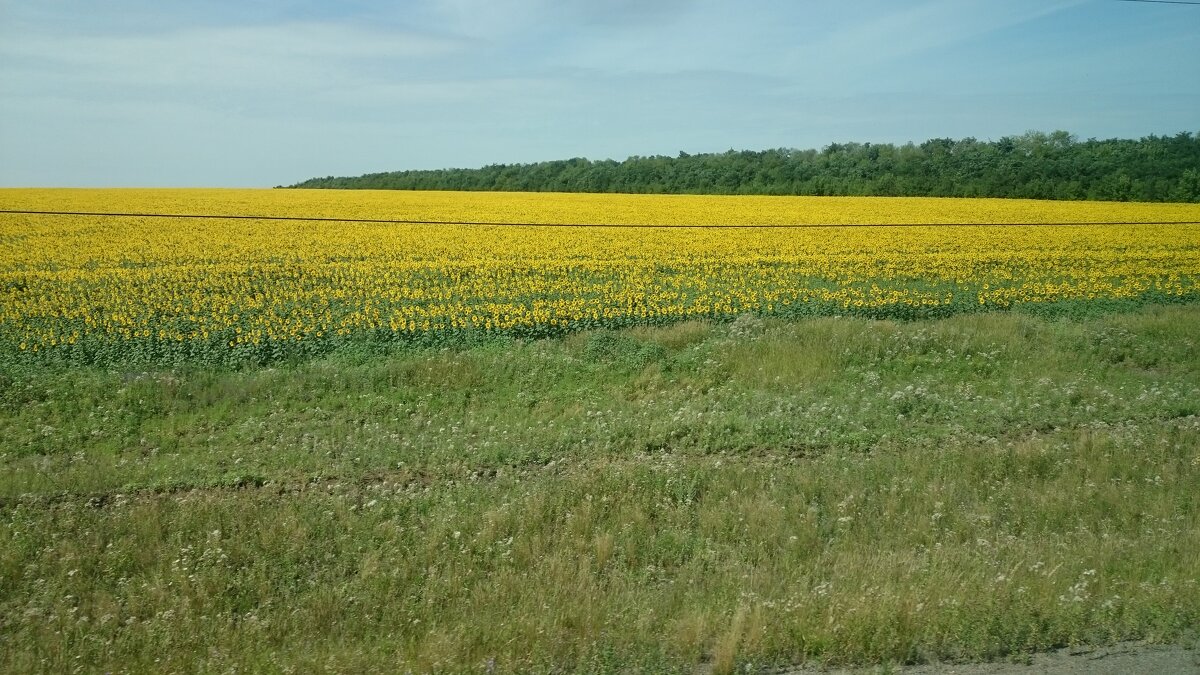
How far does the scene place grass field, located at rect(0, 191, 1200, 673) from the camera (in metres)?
4.70

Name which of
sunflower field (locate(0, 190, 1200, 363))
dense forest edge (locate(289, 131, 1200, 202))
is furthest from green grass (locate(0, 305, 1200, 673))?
dense forest edge (locate(289, 131, 1200, 202))

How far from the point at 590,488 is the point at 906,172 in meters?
53.4

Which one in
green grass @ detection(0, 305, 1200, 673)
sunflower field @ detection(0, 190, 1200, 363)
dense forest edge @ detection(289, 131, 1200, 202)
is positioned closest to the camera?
green grass @ detection(0, 305, 1200, 673)

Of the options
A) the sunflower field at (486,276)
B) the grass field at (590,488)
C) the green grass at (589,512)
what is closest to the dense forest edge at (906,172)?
the sunflower field at (486,276)

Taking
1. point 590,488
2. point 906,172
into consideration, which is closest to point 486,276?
point 590,488

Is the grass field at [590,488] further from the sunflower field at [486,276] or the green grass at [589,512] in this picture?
the sunflower field at [486,276]

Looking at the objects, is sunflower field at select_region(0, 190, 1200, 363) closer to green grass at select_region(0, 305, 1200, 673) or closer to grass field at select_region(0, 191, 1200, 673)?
grass field at select_region(0, 191, 1200, 673)

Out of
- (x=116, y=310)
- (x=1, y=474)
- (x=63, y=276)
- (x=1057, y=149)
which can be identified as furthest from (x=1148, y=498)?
(x=1057, y=149)

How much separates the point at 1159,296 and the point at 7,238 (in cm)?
2953

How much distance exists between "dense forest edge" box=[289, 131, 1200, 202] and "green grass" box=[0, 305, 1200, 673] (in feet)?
140

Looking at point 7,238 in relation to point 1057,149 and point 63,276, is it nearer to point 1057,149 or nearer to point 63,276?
point 63,276

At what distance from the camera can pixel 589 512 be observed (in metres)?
6.48

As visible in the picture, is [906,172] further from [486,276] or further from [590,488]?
[590,488]

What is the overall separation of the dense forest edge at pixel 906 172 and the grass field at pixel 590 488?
36.5 metres
